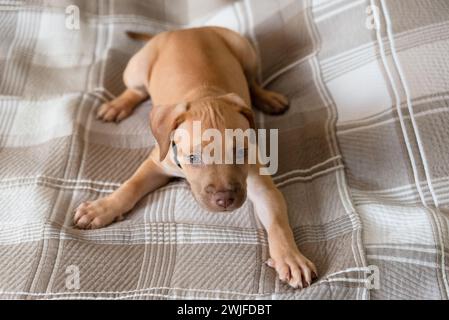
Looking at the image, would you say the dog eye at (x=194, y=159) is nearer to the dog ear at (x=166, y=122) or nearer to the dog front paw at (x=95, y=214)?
the dog ear at (x=166, y=122)

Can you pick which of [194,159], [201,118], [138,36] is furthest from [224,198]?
[138,36]

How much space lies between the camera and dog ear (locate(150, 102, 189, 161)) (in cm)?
210

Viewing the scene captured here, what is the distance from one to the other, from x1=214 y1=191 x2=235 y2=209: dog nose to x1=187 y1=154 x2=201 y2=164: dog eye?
0.51ft

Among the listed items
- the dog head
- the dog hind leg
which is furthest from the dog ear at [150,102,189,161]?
the dog hind leg

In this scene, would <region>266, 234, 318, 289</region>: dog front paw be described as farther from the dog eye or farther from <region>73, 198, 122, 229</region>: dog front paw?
<region>73, 198, 122, 229</region>: dog front paw

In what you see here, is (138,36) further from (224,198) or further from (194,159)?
(224,198)

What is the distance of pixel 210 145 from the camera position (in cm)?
196

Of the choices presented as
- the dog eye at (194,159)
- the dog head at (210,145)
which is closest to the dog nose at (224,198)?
the dog head at (210,145)

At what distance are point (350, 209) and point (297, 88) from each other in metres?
0.98

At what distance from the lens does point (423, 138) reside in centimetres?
233

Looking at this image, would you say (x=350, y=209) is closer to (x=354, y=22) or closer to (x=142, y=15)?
(x=354, y=22)

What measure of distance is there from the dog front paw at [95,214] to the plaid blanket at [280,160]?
0.14 ft

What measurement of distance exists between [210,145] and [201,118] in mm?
134

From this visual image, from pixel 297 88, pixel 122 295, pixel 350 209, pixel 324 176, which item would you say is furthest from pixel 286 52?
pixel 122 295
